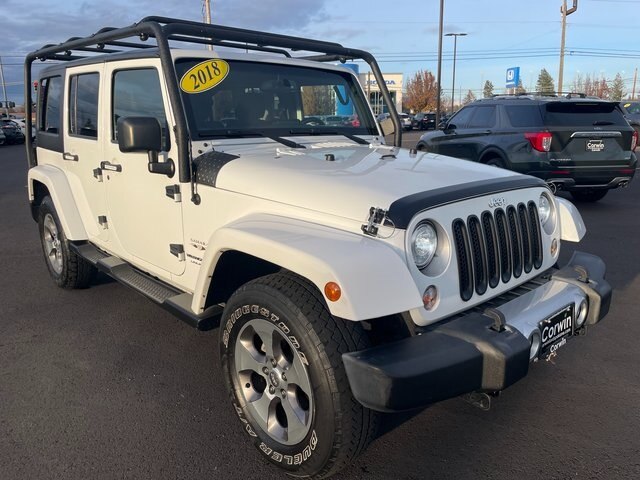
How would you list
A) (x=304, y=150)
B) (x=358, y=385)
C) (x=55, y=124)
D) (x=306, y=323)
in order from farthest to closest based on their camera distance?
Answer: 1. (x=55, y=124)
2. (x=304, y=150)
3. (x=306, y=323)
4. (x=358, y=385)

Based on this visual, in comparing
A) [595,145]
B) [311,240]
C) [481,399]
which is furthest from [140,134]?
[595,145]

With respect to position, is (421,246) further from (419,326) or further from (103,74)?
(103,74)

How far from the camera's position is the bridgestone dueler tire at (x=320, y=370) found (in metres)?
2.33

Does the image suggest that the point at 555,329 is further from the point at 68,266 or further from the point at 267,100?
the point at 68,266

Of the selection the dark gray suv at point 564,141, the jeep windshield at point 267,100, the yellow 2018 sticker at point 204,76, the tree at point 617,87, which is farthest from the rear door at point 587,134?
the tree at point 617,87

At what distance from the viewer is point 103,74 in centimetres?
416

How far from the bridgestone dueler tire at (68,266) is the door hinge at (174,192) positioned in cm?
190

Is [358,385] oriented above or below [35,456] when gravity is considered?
above

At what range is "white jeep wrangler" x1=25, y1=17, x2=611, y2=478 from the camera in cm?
232

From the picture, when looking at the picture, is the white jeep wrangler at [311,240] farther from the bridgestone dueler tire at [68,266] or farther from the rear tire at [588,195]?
the rear tire at [588,195]

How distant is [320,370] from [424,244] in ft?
2.45

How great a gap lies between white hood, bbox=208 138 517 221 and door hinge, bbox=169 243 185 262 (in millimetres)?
580

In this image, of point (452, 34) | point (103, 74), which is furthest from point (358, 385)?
point (452, 34)

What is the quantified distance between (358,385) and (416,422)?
3.64ft
